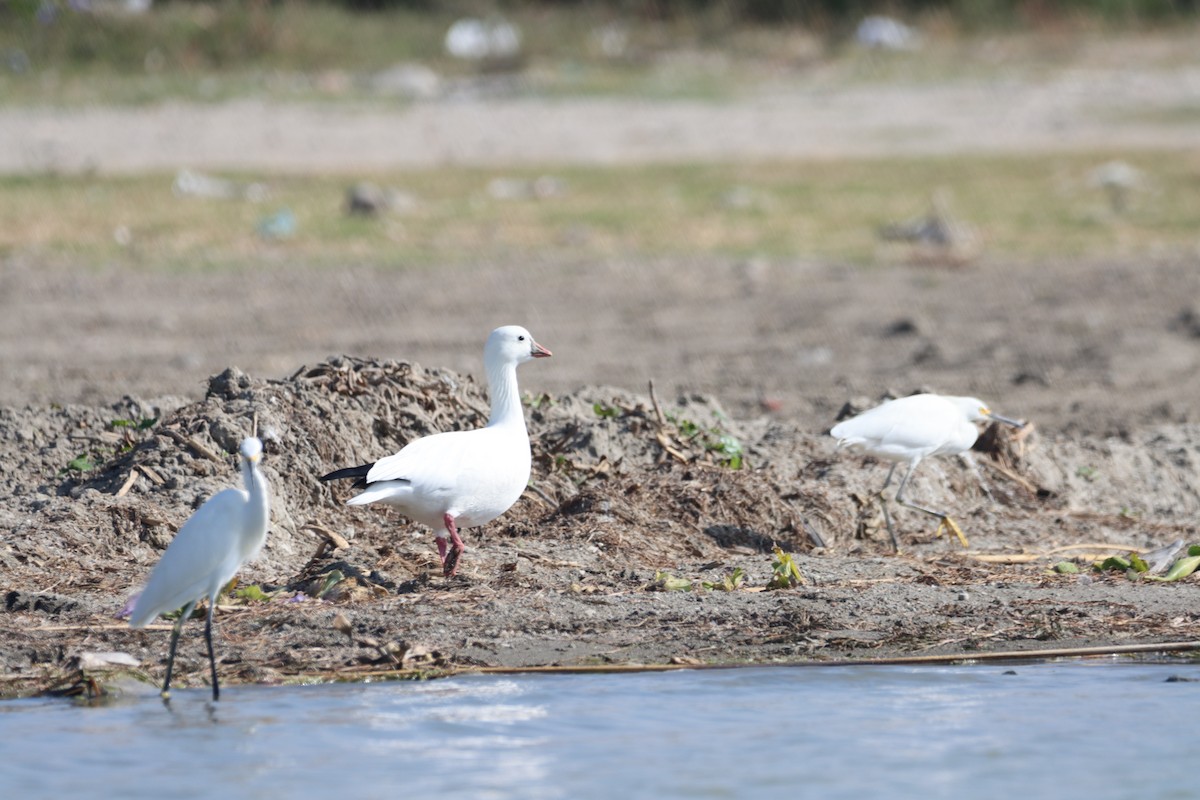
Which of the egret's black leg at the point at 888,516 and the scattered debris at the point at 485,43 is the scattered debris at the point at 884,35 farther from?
the egret's black leg at the point at 888,516

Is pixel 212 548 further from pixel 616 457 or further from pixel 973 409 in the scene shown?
pixel 973 409

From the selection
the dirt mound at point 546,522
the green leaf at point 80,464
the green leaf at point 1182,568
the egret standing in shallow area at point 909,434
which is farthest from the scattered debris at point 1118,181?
the green leaf at point 80,464

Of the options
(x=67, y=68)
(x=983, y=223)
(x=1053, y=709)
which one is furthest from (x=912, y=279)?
(x=67, y=68)

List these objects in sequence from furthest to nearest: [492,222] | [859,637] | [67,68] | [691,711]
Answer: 1. [67,68]
2. [492,222]
3. [859,637]
4. [691,711]

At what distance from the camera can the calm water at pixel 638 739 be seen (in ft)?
18.0

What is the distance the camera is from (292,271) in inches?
605

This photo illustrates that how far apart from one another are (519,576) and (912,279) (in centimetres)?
877

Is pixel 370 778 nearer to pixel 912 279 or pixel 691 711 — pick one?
pixel 691 711

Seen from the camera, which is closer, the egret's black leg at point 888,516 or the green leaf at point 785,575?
the green leaf at point 785,575

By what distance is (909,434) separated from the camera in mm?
7961

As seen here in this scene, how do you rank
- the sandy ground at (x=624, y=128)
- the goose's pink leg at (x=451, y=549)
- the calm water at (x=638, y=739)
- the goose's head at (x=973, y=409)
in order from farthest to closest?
the sandy ground at (x=624, y=128) < the goose's head at (x=973, y=409) < the goose's pink leg at (x=451, y=549) < the calm water at (x=638, y=739)

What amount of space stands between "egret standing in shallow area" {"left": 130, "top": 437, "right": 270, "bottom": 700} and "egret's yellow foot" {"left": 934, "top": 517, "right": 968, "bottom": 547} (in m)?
3.40

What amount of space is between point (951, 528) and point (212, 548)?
3.72 meters

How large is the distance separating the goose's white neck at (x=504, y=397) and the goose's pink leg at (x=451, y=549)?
0.52 m
